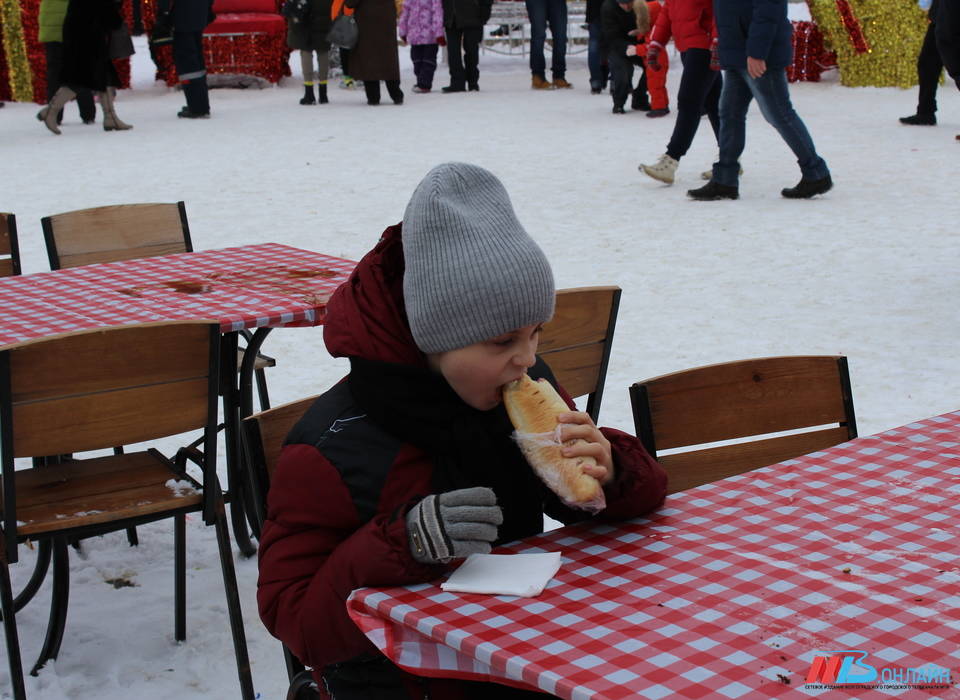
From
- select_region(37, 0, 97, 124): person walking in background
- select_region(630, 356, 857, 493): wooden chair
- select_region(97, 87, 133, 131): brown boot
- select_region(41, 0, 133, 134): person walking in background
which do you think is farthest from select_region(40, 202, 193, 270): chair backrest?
select_region(97, 87, 133, 131): brown boot

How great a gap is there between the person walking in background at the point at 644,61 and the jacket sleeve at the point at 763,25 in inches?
207

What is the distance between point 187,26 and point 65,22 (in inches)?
61.5

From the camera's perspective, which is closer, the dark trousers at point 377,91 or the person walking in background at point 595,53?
the dark trousers at point 377,91

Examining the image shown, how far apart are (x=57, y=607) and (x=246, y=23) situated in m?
15.0

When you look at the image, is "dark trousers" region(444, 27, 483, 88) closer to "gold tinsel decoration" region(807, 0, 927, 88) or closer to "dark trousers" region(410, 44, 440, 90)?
"dark trousers" region(410, 44, 440, 90)

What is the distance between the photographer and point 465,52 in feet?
55.5

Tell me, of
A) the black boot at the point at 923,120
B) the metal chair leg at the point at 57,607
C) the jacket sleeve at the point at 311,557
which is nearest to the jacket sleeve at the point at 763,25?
the black boot at the point at 923,120

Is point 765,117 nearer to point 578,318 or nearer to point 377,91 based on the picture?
point 578,318

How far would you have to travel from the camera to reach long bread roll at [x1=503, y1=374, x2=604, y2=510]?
1771 millimetres

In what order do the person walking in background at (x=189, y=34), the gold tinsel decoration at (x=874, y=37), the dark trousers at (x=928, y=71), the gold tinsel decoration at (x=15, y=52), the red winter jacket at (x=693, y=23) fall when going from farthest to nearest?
1. the gold tinsel decoration at (x=15, y=52)
2. the gold tinsel decoration at (x=874, y=37)
3. the person walking in background at (x=189, y=34)
4. the dark trousers at (x=928, y=71)
5. the red winter jacket at (x=693, y=23)

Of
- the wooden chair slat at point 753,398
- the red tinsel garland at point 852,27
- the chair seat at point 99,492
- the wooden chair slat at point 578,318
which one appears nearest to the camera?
the wooden chair slat at point 753,398

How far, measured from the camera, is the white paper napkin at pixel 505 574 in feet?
5.26

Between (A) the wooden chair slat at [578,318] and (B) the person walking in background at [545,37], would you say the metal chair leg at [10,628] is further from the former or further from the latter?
(B) the person walking in background at [545,37]

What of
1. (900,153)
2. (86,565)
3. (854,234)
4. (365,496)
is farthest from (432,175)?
(900,153)
